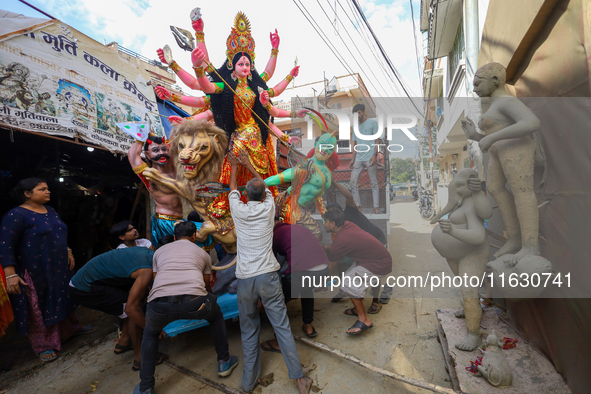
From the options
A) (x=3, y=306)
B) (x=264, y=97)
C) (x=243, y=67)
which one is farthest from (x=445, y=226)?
(x=3, y=306)

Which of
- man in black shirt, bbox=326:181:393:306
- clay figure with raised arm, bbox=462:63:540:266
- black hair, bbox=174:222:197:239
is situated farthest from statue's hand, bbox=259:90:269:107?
clay figure with raised arm, bbox=462:63:540:266

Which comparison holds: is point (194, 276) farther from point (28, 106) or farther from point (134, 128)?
point (28, 106)

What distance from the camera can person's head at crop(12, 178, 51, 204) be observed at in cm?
275

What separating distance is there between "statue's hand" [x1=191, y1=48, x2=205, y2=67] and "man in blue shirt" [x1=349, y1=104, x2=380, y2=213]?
186 cm

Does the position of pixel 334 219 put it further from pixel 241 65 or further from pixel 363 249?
pixel 241 65

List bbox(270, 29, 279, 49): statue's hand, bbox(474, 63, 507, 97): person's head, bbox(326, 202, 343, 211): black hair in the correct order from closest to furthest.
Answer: bbox(474, 63, 507, 97): person's head < bbox(326, 202, 343, 211): black hair < bbox(270, 29, 279, 49): statue's hand

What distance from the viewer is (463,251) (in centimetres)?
224

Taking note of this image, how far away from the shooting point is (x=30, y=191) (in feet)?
9.06

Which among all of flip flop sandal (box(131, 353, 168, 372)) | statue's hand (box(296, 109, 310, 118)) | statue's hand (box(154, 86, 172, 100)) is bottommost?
flip flop sandal (box(131, 353, 168, 372))

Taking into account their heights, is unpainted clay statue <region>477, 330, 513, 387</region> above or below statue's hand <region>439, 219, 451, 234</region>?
below

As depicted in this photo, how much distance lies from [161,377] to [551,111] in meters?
3.93

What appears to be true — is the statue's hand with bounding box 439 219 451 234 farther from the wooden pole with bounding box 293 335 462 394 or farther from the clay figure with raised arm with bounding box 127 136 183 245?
the clay figure with raised arm with bounding box 127 136 183 245

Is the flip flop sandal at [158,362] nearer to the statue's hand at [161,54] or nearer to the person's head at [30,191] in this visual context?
the person's head at [30,191]

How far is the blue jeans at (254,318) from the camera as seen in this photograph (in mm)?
2279
